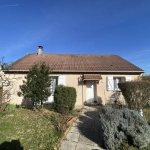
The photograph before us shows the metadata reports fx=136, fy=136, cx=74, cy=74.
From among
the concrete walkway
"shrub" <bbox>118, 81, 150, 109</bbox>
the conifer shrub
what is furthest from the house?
the conifer shrub

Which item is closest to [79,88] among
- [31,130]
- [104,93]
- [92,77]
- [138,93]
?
[92,77]

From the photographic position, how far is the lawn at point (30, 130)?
5.41 m

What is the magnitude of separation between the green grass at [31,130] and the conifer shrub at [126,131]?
2.14 m

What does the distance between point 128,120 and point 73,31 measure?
12.2 meters

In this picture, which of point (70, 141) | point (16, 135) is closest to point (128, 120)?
point (70, 141)

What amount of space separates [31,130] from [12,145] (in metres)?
1.31

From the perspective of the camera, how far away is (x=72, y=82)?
14633 mm

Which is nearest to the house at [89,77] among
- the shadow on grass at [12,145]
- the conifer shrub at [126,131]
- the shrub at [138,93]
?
the shrub at [138,93]

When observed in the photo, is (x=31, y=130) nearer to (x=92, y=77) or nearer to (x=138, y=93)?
(x=138, y=93)

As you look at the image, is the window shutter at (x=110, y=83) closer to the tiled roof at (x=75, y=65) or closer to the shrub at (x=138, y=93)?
the tiled roof at (x=75, y=65)

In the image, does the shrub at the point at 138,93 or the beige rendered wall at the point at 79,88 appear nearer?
the shrub at the point at 138,93

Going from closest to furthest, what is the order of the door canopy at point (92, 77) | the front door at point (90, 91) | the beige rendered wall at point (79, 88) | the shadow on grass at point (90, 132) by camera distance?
1. the shadow on grass at point (90, 132)
2. the door canopy at point (92, 77)
3. the beige rendered wall at point (79, 88)
4. the front door at point (90, 91)

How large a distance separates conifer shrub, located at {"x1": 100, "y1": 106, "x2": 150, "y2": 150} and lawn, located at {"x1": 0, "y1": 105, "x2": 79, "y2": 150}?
2141mm

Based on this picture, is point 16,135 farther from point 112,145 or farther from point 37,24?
point 37,24
